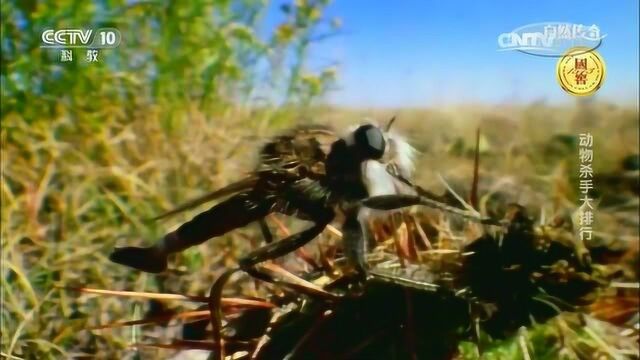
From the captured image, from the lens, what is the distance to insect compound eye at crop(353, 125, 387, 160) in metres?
1.08

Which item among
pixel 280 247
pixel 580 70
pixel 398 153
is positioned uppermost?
pixel 580 70

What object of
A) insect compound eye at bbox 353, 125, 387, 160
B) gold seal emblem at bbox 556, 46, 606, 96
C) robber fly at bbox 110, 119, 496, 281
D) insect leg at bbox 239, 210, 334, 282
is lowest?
insect leg at bbox 239, 210, 334, 282

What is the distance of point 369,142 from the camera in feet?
3.54

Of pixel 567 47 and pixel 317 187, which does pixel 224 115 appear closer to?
pixel 317 187

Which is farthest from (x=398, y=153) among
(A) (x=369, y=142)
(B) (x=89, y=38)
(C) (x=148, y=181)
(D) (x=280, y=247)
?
(B) (x=89, y=38)

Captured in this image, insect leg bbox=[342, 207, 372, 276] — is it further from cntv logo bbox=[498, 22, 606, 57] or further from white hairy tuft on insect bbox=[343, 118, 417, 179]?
cntv logo bbox=[498, 22, 606, 57]

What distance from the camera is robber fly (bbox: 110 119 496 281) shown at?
107 centimetres

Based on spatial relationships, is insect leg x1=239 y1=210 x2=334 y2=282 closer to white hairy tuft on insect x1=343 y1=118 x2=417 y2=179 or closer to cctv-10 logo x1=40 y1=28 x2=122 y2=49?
white hairy tuft on insect x1=343 y1=118 x2=417 y2=179

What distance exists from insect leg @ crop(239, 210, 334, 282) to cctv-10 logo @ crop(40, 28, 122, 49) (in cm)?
39

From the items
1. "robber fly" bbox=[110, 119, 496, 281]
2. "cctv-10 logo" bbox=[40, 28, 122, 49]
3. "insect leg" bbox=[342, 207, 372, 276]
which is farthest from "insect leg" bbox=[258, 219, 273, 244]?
"cctv-10 logo" bbox=[40, 28, 122, 49]

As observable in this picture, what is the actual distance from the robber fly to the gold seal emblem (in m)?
0.25

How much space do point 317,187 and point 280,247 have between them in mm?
104

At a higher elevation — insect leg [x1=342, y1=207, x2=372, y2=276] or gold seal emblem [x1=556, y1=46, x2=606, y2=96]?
gold seal emblem [x1=556, y1=46, x2=606, y2=96]

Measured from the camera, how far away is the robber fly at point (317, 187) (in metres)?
1.07
